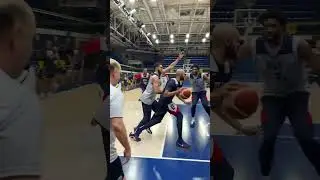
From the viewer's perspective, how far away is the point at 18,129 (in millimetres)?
1540

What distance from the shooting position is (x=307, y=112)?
4.92 ft

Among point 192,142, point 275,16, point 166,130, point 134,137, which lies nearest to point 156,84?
point 134,137

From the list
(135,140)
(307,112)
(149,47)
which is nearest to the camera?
(307,112)

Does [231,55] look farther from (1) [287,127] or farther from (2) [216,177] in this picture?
(2) [216,177]

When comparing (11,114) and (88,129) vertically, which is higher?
(11,114)

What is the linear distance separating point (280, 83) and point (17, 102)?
4.16ft

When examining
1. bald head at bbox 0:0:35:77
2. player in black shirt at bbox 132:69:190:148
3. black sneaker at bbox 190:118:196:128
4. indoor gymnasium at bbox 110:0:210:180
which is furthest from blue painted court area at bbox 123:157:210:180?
black sneaker at bbox 190:118:196:128

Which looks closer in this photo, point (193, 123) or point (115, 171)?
point (115, 171)

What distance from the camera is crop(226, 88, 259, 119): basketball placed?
149 cm

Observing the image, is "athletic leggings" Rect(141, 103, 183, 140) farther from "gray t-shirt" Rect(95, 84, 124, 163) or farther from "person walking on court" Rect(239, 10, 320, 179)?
"person walking on court" Rect(239, 10, 320, 179)

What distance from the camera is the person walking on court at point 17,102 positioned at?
5.02 feet

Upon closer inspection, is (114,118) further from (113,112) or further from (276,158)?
(276,158)

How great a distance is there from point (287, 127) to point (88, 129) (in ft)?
3.39

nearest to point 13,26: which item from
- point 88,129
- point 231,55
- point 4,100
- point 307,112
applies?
point 4,100
